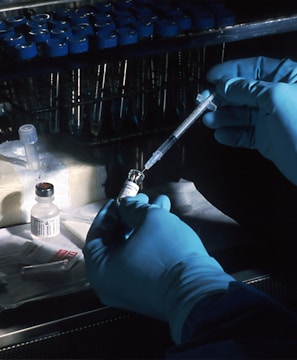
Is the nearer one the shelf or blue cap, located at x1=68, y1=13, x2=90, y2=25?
the shelf

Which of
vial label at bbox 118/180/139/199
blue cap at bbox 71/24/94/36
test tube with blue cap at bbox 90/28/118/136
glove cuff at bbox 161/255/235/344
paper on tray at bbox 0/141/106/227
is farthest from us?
test tube with blue cap at bbox 90/28/118/136

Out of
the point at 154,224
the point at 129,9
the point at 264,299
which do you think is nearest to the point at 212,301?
the point at 264,299

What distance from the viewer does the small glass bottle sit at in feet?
4.60

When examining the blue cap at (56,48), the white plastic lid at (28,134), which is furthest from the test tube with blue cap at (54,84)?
the white plastic lid at (28,134)

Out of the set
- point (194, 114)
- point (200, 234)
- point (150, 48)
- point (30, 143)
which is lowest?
point (200, 234)

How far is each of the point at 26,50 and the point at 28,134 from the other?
0.24m

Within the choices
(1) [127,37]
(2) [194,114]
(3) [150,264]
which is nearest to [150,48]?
(1) [127,37]

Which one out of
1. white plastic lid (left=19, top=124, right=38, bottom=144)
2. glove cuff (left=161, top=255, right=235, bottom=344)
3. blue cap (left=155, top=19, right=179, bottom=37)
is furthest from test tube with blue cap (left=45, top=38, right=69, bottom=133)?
glove cuff (left=161, top=255, right=235, bottom=344)

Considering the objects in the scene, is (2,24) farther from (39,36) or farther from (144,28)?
(144,28)

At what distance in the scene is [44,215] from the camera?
143cm

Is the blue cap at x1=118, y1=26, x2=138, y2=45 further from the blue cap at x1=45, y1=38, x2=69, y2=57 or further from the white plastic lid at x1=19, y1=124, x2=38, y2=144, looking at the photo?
the white plastic lid at x1=19, y1=124, x2=38, y2=144

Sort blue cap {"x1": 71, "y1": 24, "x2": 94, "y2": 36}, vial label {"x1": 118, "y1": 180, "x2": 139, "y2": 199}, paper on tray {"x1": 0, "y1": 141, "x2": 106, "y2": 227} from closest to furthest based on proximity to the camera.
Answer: vial label {"x1": 118, "y1": 180, "x2": 139, "y2": 199}, blue cap {"x1": 71, "y1": 24, "x2": 94, "y2": 36}, paper on tray {"x1": 0, "y1": 141, "x2": 106, "y2": 227}

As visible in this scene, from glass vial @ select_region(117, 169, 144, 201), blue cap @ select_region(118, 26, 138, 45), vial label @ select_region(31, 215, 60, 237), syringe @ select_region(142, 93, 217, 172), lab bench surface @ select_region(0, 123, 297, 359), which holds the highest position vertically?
blue cap @ select_region(118, 26, 138, 45)

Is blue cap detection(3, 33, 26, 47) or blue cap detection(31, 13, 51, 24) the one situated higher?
blue cap detection(3, 33, 26, 47)
